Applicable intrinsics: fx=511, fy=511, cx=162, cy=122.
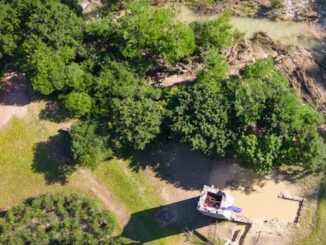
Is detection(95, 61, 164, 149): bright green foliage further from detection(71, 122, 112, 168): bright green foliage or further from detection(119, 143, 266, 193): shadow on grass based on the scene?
detection(119, 143, 266, 193): shadow on grass

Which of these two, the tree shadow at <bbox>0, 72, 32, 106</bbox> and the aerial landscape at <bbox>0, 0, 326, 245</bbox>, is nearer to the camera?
the aerial landscape at <bbox>0, 0, 326, 245</bbox>

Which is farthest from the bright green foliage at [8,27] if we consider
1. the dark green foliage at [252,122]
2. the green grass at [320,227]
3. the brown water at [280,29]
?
the green grass at [320,227]

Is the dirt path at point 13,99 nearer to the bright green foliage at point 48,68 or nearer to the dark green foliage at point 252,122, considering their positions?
the bright green foliage at point 48,68

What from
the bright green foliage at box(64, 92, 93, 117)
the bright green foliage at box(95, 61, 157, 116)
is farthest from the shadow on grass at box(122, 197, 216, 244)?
the bright green foliage at box(64, 92, 93, 117)

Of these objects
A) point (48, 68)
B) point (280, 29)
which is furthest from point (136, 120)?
point (280, 29)

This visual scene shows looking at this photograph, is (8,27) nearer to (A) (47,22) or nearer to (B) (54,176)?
(A) (47,22)

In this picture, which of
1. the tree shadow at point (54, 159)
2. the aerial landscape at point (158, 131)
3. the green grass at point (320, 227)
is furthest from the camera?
the tree shadow at point (54, 159)

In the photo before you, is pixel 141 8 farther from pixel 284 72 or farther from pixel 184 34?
pixel 284 72
